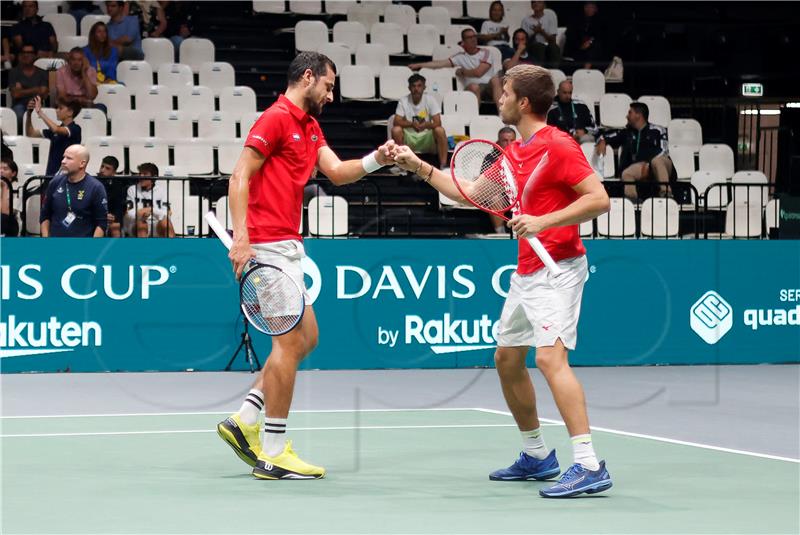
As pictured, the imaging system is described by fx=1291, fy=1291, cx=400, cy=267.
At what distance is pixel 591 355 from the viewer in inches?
548

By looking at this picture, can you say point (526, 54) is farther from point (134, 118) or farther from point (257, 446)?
point (257, 446)

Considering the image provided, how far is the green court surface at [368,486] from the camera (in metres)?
5.63

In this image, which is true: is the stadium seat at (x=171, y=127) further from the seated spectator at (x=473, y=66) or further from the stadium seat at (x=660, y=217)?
the stadium seat at (x=660, y=217)

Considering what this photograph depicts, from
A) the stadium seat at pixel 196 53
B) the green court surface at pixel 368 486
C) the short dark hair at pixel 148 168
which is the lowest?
the green court surface at pixel 368 486

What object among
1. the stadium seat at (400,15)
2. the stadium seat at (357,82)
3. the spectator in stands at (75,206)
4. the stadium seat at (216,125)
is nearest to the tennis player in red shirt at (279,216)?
the spectator in stands at (75,206)

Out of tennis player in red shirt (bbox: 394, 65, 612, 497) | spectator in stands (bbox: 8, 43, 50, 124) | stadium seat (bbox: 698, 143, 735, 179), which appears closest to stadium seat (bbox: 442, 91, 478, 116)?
stadium seat (bbox: 698, 143, 735, 179)

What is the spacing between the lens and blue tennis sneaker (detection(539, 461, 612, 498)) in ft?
20.5

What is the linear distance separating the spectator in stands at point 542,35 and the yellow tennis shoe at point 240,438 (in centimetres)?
1269

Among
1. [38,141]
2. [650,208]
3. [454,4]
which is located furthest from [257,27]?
[650,208]

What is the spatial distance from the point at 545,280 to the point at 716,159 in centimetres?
1213

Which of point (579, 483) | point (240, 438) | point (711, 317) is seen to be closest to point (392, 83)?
point (711, 317)

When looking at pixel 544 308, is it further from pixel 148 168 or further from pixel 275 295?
pixel 148 168

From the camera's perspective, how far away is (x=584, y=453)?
6.33 metres

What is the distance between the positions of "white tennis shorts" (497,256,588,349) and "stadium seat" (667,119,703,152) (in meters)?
12.0
